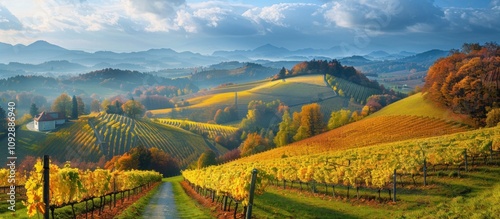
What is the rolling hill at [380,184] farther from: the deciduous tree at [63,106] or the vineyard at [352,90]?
the vineyard at [352,90]

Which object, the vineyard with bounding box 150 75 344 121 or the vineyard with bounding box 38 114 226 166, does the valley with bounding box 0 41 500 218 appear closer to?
the vineyard with bounding box 38 114 226 166

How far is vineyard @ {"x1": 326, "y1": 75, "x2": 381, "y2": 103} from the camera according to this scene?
176613 millimetres

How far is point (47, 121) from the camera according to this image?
384 ft

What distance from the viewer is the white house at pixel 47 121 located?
115750mm

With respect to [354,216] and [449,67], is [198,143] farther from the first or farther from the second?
[354,216]

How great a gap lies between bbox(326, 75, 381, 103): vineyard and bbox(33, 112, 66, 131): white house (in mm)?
121194

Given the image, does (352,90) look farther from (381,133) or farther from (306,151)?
(306,151)

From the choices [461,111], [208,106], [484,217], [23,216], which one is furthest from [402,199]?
[208,106]

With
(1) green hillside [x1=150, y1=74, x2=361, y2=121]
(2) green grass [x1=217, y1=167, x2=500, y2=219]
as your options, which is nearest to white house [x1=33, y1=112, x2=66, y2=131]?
(1) green hillside [x1=150, y1=74, x2=361, y2=121]

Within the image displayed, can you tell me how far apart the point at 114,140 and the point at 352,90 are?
12228 cm

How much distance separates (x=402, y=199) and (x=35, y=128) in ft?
409

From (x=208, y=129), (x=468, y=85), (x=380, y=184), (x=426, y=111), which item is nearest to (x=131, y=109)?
(x=208, y=129)

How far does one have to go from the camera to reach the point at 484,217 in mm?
13812

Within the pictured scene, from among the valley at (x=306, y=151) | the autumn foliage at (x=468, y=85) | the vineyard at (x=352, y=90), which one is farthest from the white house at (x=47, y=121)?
the vineyard at (x=352, y=90)
